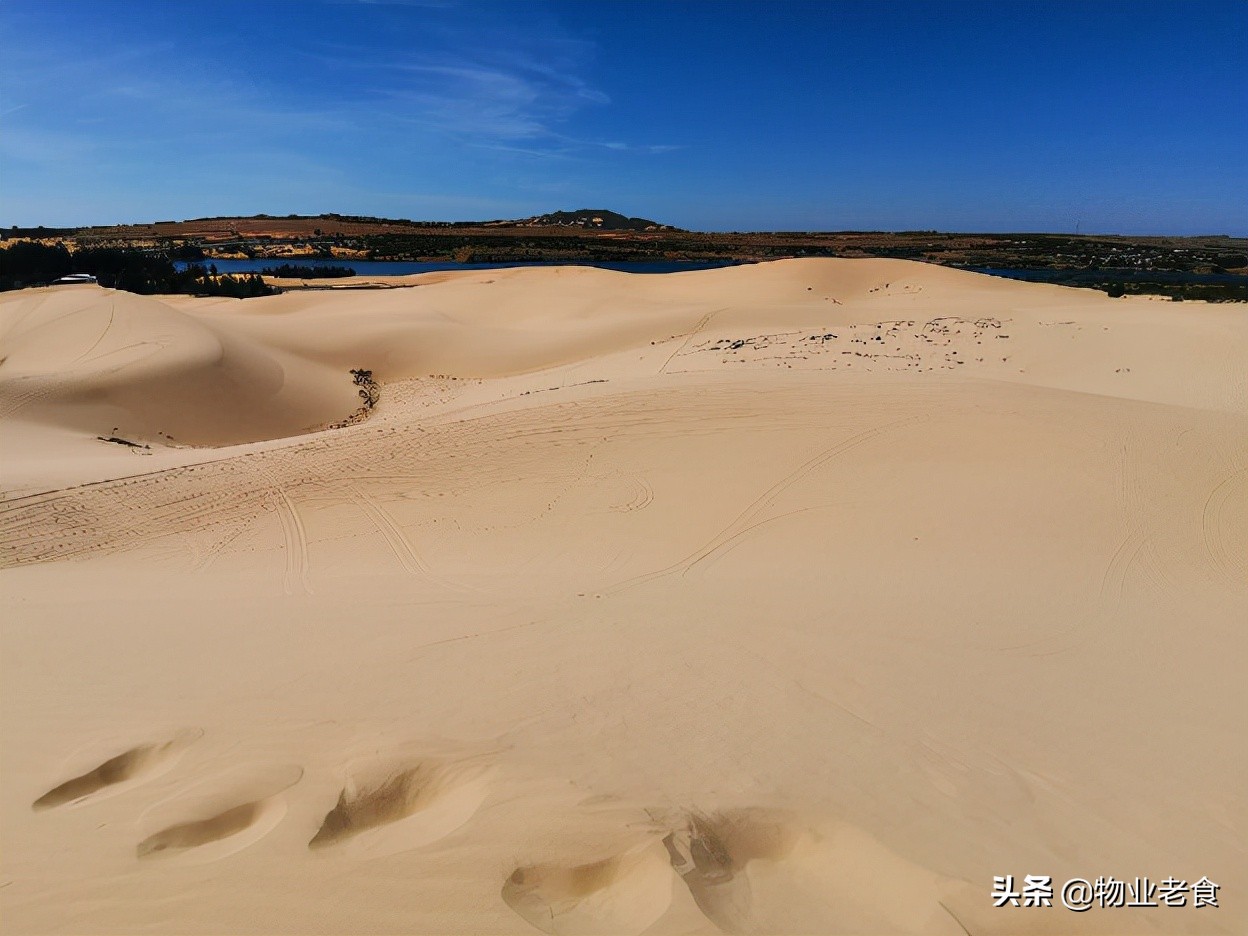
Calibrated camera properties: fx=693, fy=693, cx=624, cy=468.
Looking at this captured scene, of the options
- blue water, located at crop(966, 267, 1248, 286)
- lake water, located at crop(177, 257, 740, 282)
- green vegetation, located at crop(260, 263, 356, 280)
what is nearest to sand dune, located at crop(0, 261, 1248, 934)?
blue water, located at crop(966, 267, 1248, 286)

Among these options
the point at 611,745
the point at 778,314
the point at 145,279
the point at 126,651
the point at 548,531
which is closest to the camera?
the point at 611,745

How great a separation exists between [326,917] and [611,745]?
61.3 inches

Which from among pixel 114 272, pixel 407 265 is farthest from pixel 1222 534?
pixel 407 265

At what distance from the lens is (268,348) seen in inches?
715

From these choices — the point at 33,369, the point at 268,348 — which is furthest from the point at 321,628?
the point at 268,348

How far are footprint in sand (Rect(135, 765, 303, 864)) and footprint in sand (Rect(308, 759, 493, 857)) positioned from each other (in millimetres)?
285

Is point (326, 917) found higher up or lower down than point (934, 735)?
higher up

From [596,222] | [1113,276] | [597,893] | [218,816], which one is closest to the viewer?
[597,893]

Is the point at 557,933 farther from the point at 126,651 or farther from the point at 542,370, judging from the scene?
the point at 542,370

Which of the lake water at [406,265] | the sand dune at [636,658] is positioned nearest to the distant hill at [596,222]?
the lake water at [406,265]

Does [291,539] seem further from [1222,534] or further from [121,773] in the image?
[1222,534]

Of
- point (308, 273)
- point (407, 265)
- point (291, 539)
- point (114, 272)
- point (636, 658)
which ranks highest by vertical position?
point (407, 265)

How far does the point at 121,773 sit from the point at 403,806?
1.47m

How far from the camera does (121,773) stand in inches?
135
